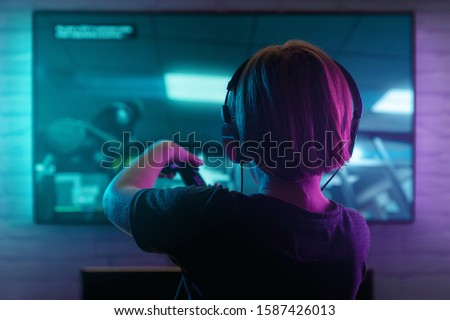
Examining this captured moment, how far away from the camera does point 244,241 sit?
18.3 inches

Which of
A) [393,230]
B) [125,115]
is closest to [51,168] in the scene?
[125,115]

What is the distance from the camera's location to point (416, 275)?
5.18 feet

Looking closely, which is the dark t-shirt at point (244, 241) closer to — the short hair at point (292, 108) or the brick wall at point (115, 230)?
the short hair at point (292, 108)

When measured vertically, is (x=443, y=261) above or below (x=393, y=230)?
below

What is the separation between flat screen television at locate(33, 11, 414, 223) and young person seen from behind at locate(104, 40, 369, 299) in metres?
0.96

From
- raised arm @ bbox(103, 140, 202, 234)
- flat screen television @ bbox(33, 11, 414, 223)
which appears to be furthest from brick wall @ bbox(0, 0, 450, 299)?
raised arm @ bbox(103, 140, 202, 234)

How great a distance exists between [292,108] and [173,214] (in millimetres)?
190

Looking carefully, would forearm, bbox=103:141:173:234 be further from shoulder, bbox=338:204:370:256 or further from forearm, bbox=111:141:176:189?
shoulder, bbox=338:204:370:256

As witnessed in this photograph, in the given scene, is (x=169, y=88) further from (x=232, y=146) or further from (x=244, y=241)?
(x=244, y=241)

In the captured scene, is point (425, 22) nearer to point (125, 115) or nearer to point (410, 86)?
point (410, 86)

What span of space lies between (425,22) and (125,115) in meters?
1.24

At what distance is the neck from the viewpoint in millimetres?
515

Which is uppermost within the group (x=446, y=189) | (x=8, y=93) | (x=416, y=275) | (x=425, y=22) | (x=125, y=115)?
(x=425, y=22)

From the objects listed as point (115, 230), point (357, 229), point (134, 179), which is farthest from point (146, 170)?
point (115, 230)
